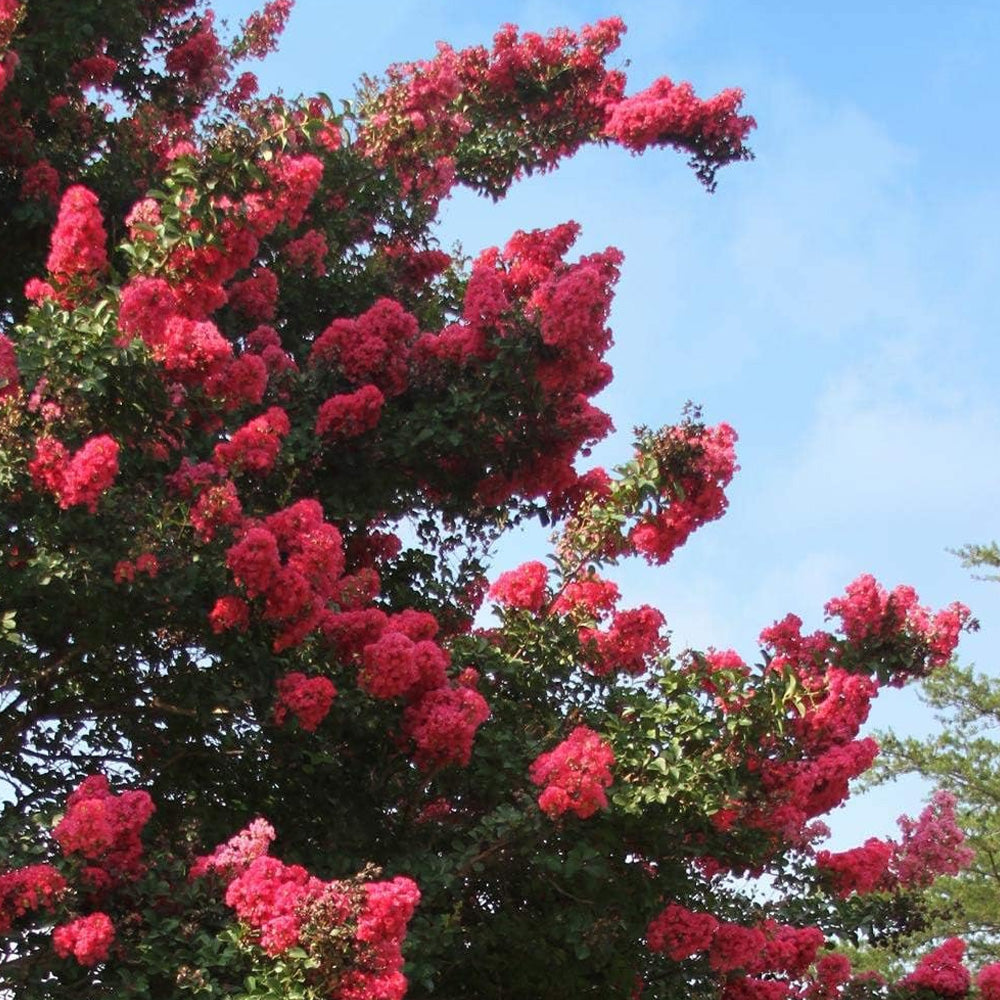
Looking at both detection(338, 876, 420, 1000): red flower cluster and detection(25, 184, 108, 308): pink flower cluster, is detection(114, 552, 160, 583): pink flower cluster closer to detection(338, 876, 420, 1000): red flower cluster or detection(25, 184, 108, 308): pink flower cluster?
detection(25, 184, 108, 308): pink flower cluster

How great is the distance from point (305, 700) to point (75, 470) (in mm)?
1447

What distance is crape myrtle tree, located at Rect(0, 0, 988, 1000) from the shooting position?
6062mm

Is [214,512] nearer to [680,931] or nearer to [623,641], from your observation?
[623,641]

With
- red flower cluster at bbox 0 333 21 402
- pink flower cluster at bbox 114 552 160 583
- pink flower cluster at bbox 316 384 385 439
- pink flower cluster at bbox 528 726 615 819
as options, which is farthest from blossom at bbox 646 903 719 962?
red flower cluster at bbox 0 333 21 402

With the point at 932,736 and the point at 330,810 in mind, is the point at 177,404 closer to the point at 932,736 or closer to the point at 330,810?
the point at 330,810

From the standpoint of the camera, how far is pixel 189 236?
655cm

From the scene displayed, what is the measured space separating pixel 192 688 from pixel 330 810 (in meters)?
0.89

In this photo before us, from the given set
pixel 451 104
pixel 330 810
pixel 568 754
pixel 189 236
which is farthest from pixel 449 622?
pixel 451 104

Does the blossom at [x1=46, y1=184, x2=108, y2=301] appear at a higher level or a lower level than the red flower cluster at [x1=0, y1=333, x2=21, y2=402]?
higher

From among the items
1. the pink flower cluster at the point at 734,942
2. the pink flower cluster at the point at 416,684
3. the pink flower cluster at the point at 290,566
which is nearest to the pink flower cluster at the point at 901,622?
the pink flower cluster at the point at 734,942

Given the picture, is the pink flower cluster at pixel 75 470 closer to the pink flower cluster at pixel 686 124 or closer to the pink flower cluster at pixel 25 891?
the pink flower cluster at pixel 25 891

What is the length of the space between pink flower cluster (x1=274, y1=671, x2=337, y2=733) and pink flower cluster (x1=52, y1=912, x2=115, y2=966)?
1.30 metres

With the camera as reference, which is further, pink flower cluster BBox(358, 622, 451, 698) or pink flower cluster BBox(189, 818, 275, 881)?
pink flower cluster BBox(358, 622, 451, 698)

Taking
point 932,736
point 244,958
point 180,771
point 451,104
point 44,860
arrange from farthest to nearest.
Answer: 1. point 932,736
2. point 451,104
3. point 180,771
4. point 44,860
5. point 244,958
